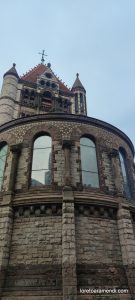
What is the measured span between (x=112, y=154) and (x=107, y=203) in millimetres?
2977

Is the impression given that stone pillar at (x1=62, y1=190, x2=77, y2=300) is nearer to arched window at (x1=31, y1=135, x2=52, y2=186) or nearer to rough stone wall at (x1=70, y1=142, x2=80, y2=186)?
rough stone wall at (x1=70, y1=142, x2=80, y2=186)

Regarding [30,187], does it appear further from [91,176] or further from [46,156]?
[91,176]

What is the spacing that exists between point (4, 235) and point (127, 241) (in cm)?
482

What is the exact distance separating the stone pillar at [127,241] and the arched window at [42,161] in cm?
349

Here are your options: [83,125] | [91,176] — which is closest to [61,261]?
[91,176]

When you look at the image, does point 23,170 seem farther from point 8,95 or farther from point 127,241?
point 8,95

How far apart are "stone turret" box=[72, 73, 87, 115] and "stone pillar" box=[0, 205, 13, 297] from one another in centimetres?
2789

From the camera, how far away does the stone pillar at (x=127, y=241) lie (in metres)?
10.7

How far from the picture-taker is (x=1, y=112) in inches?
1304

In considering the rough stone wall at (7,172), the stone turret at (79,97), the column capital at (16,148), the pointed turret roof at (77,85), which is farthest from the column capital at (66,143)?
the pointed turret roof at (77,85)

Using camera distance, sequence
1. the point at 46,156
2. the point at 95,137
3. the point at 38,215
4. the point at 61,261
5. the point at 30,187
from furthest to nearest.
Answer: the point at 95,137 < the point at 46,156 < the point at 30,187 < the point at 38,215 < the point at 61,261

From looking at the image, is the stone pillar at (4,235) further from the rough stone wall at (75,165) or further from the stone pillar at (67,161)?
the rough stone wall at (75,165)

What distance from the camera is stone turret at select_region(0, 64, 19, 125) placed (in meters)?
33.1

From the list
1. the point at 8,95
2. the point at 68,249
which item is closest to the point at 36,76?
the point at 8,95
